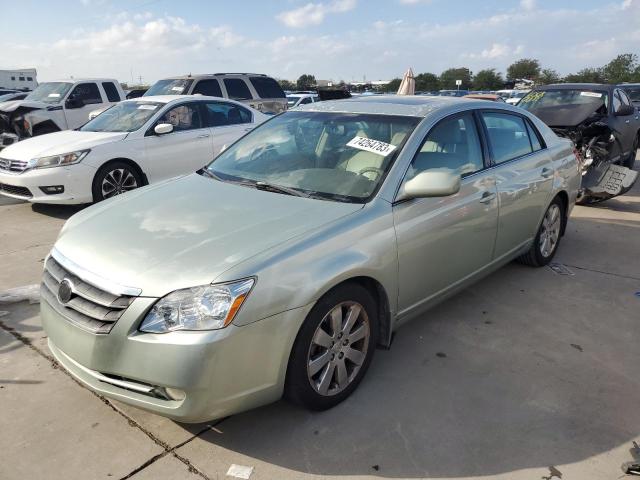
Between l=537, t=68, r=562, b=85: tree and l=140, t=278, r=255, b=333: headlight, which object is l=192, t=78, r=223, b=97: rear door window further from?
l=537, t=68, r=562, b=85: tree

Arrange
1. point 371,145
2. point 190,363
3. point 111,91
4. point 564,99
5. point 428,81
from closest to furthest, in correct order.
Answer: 1. point 190,363
2. point 371,145
3. point 564,99
4. point 111,91
5. point 428,81

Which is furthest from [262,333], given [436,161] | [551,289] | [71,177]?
[71,177]

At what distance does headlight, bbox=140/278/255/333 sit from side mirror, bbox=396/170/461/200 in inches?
48.3

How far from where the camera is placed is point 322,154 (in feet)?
11.3


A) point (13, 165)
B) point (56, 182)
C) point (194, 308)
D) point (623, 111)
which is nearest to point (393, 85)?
point (623, 111)

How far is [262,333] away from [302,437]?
667 mm

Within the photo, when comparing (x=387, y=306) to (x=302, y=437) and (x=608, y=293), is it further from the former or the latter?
(x=608, y=293)

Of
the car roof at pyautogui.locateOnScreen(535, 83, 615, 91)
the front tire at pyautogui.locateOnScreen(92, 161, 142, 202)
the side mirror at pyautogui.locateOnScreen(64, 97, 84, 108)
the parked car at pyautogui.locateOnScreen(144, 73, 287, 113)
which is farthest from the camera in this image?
the side mirror at pyautogui.locateOnScreen(64, 97, 84, 108)

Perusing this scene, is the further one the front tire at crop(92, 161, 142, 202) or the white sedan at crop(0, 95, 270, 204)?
the front tire at crop(92, 161, 142, 202)

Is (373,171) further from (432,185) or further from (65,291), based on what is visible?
(65,291)

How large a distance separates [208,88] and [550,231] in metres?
8.27

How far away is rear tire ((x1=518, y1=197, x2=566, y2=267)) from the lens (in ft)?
15.9

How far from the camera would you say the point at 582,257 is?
545cm

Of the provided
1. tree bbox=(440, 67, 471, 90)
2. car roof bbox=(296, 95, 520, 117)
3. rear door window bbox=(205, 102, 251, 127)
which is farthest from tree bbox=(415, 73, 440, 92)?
car roof bbox=(296, 95, 520, 117)
